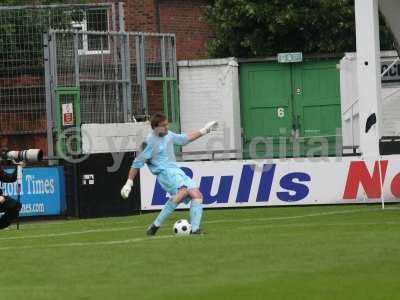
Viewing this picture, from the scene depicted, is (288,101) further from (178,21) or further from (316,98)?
(178,21)

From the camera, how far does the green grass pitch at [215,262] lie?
1233 centimetres

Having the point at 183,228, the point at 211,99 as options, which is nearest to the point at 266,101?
the point at 211,99

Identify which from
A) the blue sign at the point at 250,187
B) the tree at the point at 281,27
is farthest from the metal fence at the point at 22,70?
the tree at the point at 281,27

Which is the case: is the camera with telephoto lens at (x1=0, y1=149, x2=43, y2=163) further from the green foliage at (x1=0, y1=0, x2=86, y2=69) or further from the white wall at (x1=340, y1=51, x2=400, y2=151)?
the white wall at (x1=340, y1=51, x2=400, y2=151)

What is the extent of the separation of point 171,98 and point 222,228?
630 inches

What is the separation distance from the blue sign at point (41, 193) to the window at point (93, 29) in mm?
4621

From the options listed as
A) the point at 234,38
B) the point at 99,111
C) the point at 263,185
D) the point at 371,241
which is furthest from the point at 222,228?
the point at 234,38

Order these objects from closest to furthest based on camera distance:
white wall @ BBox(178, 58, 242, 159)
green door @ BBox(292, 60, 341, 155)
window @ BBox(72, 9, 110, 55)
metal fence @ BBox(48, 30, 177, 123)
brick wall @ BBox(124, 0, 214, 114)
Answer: metal fence @ BBox(48, 30, 177, 123) < window @ BBox(72, 9, 110, 55) < white wall @ BBox(178, 58, 242, 159) < green door @ BBox(292, 60, 341, 155) < brick wall @ BBox(124, 0, 214, 114)

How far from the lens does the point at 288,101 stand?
37.8 m

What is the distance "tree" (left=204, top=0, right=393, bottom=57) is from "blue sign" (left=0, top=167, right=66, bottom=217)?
33.4 ft

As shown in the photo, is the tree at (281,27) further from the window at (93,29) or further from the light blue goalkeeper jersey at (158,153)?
the light blue goalkeeper jersey at (158,153)

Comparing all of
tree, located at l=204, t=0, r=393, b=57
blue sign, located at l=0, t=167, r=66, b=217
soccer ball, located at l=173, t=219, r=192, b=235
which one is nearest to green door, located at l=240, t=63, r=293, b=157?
tree, located at l=204, t=0, r=393, b=57

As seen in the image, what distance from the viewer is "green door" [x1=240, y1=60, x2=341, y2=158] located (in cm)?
3750

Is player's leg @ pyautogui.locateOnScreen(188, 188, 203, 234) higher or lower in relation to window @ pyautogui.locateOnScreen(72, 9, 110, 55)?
lower
